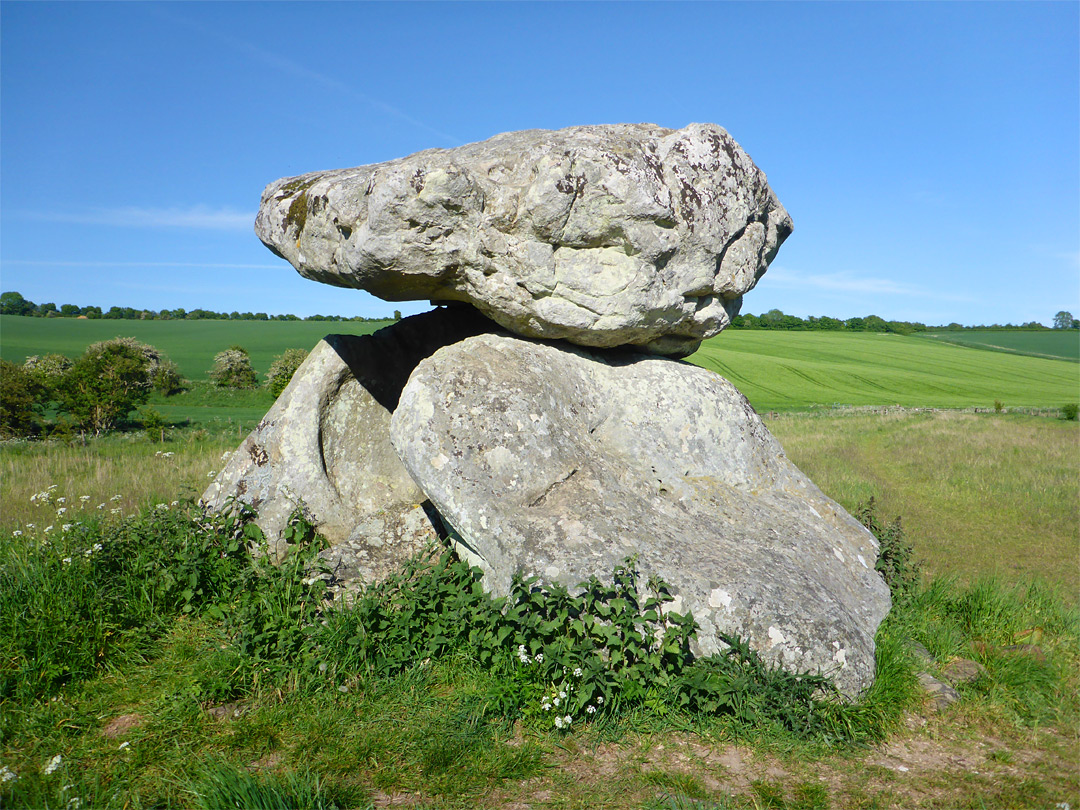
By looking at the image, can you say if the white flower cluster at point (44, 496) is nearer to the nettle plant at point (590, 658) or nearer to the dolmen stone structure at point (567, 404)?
the dolmen stone structure at point (567, 404)

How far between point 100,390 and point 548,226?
2155 cm

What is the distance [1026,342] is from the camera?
7288 cm

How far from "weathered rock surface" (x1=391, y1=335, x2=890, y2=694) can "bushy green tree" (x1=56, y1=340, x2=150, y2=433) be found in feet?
67.6

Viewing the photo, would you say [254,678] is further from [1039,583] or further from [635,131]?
[1039,583]

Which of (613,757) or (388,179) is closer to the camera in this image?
(613,757)

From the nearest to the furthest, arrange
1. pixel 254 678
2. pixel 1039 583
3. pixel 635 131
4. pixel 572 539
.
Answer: pixel 254 678 → pixel 572 539 → pixel 635 131 → pixel 1039 583

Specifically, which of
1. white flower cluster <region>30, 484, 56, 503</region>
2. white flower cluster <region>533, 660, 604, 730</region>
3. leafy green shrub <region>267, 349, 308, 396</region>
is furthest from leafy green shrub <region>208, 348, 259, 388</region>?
white flower cluster <region>533, 660, 604, 730</region>

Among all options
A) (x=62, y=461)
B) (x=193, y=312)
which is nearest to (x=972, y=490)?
(x=62, y=461)

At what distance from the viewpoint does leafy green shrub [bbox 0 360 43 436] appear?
64.9 feet

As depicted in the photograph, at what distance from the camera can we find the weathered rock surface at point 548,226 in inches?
226

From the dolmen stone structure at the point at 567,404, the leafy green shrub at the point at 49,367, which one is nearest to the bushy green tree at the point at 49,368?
the leafy green shrub at the point at 49,367

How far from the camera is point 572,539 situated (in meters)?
4.86

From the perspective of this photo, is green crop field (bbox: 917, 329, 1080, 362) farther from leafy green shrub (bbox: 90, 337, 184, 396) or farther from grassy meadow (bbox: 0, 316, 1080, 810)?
grassy meadow (bbox: 0, 316, 1080, 810)

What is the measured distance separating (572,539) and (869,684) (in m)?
2.19
